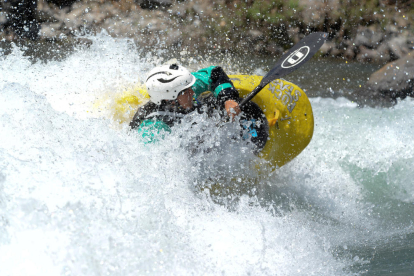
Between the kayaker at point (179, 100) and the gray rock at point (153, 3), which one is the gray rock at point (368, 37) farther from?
the kayaker at point (179, 100)

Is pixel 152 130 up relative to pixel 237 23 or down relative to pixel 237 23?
up

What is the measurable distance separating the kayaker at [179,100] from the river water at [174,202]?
12 cm

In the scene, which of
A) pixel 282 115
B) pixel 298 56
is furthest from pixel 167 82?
pixel 298 56

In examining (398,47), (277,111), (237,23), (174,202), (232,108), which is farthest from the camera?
(237,23)

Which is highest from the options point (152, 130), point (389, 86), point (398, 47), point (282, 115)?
point (152, 130)

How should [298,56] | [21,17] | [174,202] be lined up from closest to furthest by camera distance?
[174,202], [298,56], [21,17]

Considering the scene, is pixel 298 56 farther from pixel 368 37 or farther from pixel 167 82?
pixel 368 37

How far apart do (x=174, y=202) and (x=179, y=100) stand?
0.75m

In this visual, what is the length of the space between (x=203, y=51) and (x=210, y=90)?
4218 mm

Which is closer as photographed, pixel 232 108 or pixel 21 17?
pixel 232 108

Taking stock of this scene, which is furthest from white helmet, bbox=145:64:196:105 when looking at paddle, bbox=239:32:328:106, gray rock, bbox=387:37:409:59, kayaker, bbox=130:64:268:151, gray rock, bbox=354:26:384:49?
gray rock, bbox=387:37:409:59

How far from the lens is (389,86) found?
5637 millimetres

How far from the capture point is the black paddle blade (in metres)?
3.15

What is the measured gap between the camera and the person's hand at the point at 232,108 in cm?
290
